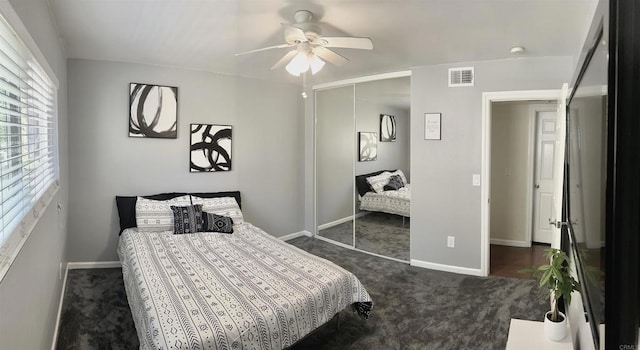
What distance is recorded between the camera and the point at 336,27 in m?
2.62

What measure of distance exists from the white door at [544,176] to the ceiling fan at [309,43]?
3596 millimetres

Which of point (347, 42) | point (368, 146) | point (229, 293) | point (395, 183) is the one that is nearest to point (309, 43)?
point (347, 42)

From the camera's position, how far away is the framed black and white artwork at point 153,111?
12.9 ft

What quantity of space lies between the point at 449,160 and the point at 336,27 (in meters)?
2.04

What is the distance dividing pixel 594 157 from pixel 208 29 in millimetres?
2642

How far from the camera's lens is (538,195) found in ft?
16.5

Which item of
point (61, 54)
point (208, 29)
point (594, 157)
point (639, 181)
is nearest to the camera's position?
point (639, 181)

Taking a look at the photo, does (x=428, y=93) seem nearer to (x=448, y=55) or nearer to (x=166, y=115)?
(x=448, y=55)

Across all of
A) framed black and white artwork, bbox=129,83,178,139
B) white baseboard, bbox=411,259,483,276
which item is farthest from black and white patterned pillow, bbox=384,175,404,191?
framed black and white artwork, bbox=129,83,178,139

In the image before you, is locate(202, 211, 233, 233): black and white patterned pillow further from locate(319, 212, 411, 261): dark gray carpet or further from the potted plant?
the potted plant

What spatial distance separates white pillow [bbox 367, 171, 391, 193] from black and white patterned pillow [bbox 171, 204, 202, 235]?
7.09 feet

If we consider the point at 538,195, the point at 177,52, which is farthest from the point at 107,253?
the point at 538,195

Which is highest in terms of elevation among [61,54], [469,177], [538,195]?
[61,54]

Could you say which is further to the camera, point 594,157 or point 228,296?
point 228,296
